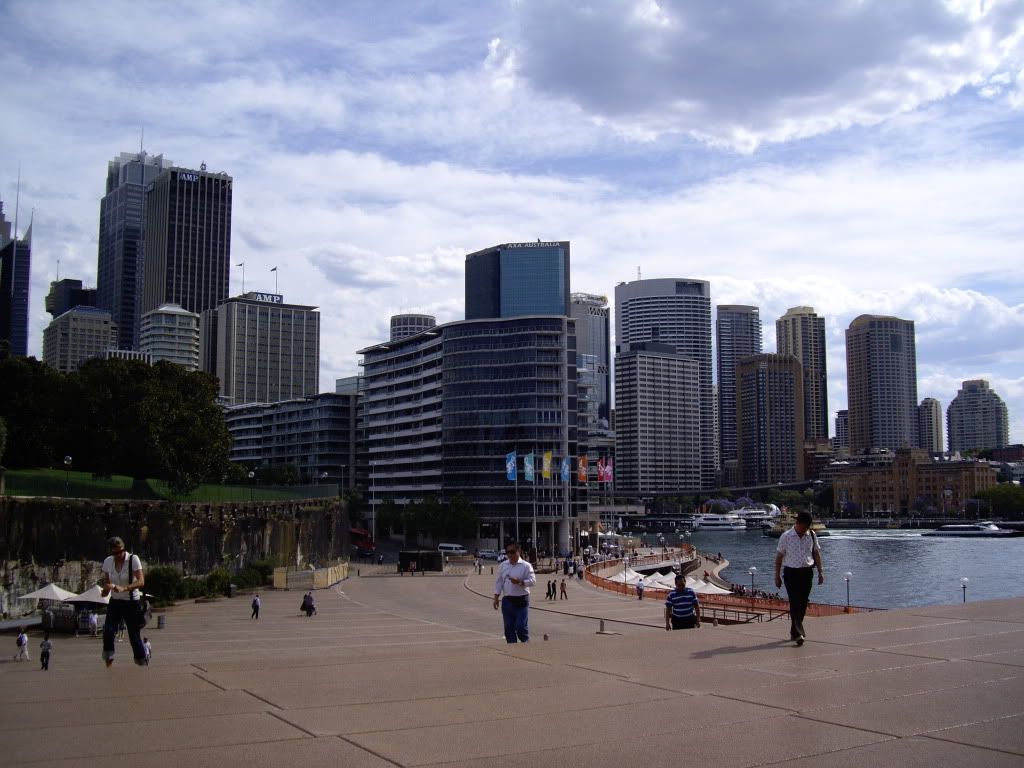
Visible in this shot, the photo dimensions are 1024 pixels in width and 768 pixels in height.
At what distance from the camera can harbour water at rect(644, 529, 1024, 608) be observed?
8694cm

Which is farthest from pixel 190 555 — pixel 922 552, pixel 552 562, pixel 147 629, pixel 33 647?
pixel 922 552

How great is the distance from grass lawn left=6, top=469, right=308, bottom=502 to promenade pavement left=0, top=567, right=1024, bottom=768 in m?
43.5

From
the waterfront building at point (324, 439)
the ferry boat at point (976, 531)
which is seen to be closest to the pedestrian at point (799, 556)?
the waterfront building at point (324, 439)

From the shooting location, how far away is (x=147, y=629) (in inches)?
1662

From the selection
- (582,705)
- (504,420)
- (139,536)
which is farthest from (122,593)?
(504,420)

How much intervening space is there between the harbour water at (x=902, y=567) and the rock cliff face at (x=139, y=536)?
45.4 m

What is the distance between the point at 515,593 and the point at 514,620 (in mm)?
398

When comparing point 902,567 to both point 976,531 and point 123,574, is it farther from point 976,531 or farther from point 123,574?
point 123,574

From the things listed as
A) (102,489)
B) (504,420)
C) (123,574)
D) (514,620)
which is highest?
(504,420)

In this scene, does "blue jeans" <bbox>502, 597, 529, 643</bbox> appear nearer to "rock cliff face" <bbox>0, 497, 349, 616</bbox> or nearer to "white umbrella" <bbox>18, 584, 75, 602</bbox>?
"white umbrella" <bbox>18, 584, 75, 602</bbox>

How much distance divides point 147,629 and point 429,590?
1009 inches

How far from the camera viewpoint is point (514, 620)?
13.6 m

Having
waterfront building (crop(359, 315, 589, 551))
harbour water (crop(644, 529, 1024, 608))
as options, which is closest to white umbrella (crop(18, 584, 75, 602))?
harbour water (crop(644, 529, 1024, 608))

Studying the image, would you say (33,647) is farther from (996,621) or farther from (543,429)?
(543,429)
